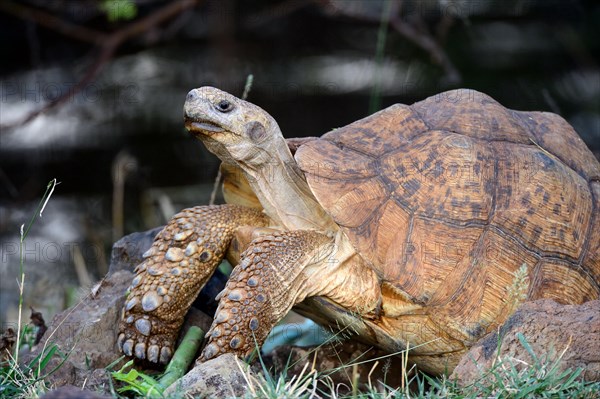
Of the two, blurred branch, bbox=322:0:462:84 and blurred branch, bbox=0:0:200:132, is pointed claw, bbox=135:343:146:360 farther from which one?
blurred branch, bbox=322:0:462:84

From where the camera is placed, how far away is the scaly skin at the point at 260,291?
3.03 m

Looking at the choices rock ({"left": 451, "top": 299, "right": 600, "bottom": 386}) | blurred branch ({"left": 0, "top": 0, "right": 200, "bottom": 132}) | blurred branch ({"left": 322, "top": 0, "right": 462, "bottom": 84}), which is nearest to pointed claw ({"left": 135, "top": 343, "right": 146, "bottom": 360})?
rock ({"left": 451, "top": 299, "right": 600, "bottom": 386})

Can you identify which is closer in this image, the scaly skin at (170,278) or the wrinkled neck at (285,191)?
the scaly skin at (170,278)

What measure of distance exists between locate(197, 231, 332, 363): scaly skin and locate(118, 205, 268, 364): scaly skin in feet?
0.91

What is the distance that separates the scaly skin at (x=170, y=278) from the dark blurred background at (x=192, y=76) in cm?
249

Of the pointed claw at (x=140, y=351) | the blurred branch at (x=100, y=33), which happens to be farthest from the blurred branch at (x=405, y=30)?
the pointed claw at (x=140, y=351)

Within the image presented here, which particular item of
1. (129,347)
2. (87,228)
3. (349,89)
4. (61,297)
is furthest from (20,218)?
(129,347)

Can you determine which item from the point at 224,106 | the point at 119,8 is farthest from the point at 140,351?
the point at 119,8

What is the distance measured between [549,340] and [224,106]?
1.45 metres

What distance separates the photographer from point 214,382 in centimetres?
262

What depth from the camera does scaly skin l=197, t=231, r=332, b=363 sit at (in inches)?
119

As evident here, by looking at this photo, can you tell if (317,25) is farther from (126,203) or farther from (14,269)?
(14,269)

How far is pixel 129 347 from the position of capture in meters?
3.26

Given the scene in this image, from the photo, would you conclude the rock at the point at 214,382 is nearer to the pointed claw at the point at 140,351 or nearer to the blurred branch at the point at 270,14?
the pointed claw at the point at 140,351
